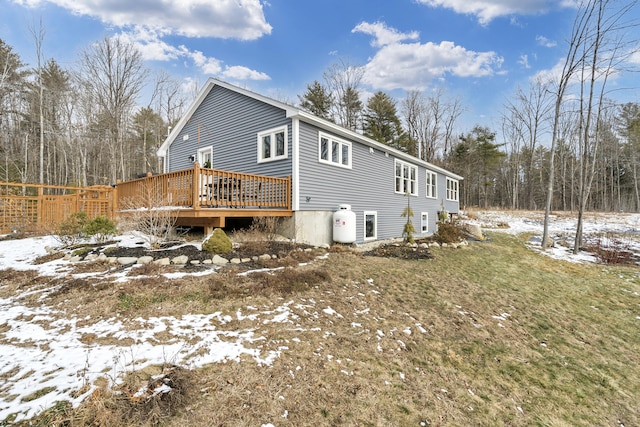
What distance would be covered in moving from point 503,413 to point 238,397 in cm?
257

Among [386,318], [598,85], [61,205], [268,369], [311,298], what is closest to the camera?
[268,369]

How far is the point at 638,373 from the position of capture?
369cm

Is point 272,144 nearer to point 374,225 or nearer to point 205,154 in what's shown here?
point 205,154

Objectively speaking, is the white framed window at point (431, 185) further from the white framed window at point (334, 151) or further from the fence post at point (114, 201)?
the fence post at point (114, 201)

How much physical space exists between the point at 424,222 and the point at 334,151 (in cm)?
945

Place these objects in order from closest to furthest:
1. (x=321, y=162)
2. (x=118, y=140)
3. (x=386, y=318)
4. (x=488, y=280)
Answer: (x=386, y=318) → (x=488, y=280) → (x=321, y=162) → (x=118, y=140)

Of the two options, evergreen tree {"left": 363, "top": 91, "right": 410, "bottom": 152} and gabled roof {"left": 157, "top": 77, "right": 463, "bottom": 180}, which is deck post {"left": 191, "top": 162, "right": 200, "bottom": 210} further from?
evergreen tree {"left": 363, "top": 91, "right": 410, "bottom": 152}

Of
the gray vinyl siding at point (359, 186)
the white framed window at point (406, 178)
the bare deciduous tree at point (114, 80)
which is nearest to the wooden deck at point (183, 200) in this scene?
the gray vinyl siding at point (359, 186)

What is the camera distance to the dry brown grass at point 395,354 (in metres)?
2.21

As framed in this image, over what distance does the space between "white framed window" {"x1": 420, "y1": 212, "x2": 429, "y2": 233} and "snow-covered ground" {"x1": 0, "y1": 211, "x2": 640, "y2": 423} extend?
1389 cm

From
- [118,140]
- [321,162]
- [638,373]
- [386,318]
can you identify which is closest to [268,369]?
[386,318]

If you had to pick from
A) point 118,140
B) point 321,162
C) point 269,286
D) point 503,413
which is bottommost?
point 503,413

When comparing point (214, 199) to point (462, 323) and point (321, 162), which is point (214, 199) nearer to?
point (321, 162)

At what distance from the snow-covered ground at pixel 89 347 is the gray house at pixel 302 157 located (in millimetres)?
5566
